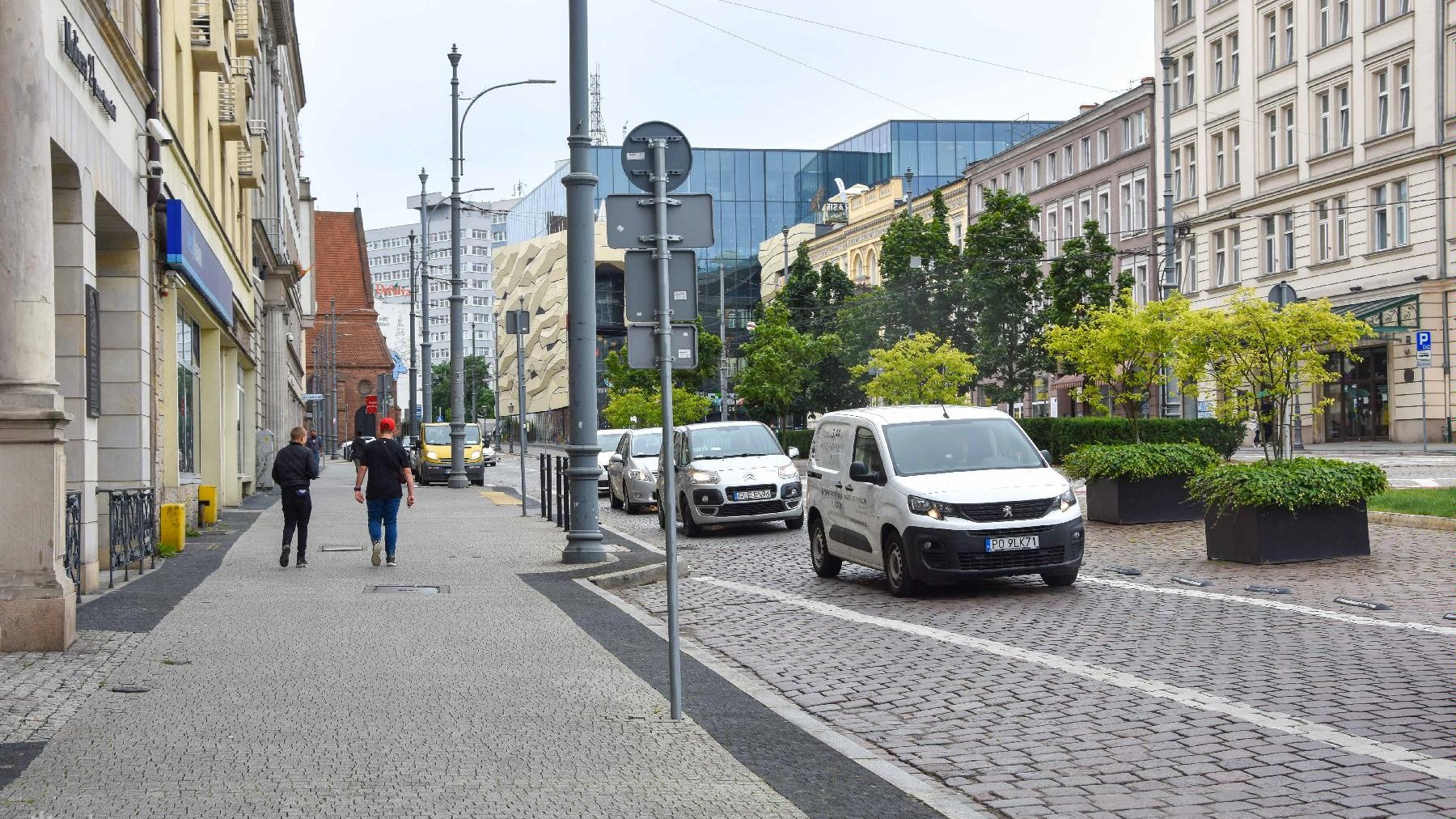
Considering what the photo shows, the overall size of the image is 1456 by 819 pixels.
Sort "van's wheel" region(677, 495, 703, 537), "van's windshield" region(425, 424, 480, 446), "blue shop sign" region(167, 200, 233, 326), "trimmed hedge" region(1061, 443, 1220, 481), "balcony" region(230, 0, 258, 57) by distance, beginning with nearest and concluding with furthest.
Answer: "blue shop sign" region(167, 200, 233, 326) → "trimmed hedge" region(1061, 443, 1220, 481) → "van's wheel" region(677, 495, 703, 537) → "balcony" region(230, 0, 258, 57) → "van's windshield" region(425, 424, 480, 446)

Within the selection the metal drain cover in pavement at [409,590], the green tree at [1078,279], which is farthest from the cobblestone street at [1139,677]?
the green tree at [1078,279]

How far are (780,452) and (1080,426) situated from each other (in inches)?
574

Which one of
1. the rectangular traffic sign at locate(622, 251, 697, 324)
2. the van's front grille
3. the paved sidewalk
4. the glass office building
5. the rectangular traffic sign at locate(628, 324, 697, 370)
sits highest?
the glass office building

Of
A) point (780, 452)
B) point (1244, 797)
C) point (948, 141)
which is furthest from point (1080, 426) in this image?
point (948, 141)

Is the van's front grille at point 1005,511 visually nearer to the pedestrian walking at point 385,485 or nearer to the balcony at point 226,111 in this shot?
the pedestrian walking at point 385,485

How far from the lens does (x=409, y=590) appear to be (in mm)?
14781

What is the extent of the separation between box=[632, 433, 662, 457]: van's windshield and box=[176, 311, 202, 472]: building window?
25.9ft

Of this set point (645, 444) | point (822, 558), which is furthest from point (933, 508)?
point (645, 444)

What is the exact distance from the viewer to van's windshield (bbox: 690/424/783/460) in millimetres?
24219

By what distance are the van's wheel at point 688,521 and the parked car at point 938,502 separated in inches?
266

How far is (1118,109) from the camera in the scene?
66.2m

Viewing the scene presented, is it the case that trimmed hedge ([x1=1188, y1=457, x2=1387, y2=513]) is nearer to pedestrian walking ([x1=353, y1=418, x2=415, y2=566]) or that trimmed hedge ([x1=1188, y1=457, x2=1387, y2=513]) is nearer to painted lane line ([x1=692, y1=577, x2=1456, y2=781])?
painted lane line ([x1=692, y1=577, x2=1456, y2=781])

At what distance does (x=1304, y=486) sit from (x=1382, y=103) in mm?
36683

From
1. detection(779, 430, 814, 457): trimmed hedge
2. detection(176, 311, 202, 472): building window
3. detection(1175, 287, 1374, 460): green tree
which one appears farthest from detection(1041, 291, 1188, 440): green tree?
detection(779, 430, 814, 457): trimmed hedge
